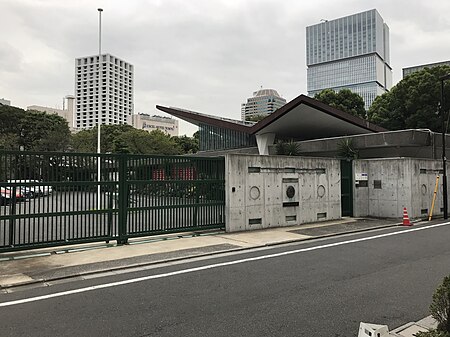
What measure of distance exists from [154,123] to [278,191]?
127522 mm

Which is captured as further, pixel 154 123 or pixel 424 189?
pixel 154 123

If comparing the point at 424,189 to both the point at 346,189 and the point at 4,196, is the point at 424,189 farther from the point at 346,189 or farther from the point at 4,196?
the point at 4,196

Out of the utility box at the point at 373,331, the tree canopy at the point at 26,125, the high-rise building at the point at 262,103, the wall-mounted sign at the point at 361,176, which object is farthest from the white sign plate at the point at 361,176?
the high-rise building at the point at 262,103

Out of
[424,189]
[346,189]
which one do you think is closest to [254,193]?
[346,189]

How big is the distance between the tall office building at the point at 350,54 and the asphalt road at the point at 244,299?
3376 inches

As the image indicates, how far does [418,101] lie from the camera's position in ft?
122

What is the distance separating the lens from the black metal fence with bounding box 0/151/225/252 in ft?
29.6

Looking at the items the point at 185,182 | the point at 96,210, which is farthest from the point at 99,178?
the point at 185,182

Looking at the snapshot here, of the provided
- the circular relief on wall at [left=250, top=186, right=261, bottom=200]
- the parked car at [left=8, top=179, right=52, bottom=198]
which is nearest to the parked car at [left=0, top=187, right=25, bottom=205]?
the parked car at [left=8, top=179, right=52, bottom=198]

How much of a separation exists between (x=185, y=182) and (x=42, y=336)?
7.86 meters

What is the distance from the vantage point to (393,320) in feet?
16.0

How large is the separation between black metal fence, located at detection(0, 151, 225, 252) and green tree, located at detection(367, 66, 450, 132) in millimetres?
31226

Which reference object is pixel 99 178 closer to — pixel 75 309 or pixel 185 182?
pixel 185 182

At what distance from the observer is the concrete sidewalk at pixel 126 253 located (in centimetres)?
753
